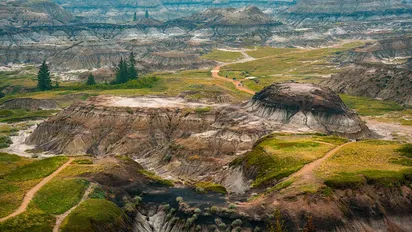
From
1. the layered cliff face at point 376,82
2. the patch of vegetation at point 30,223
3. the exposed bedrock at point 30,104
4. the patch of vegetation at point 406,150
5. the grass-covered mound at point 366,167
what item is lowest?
the exposed bedrock at point 30,104

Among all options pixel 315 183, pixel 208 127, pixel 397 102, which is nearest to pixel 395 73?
pixel 397 102

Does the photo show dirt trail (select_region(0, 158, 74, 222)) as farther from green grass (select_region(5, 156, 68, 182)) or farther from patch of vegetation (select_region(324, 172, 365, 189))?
patch of vegetation (select_region(324, 172, 365, 189))

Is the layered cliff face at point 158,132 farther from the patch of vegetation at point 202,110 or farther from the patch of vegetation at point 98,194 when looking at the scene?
the patch of vegetation at point 98,194

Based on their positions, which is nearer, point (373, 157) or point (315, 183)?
point (315, 183)

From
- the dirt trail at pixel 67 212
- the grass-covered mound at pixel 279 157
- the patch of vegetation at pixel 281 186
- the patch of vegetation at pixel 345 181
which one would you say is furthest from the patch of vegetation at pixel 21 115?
the patch of vegetation at pixel 345 181

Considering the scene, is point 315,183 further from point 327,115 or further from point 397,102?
point 397,102

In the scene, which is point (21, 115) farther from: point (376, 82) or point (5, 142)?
point (376, 82)
